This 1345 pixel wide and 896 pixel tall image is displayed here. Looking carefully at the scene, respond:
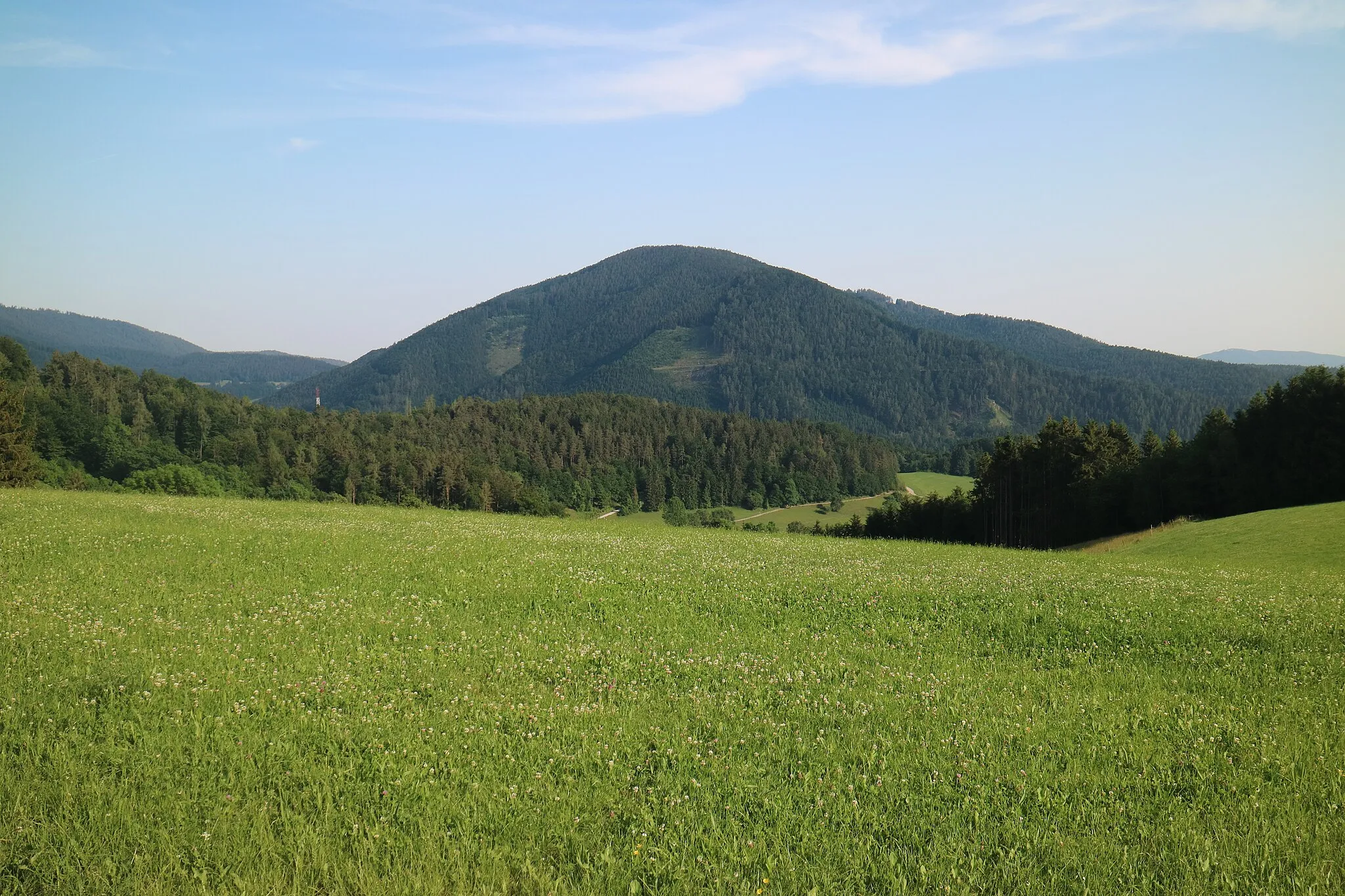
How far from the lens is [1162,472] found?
6856cm

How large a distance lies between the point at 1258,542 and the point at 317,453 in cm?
11827

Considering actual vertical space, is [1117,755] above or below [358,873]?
above

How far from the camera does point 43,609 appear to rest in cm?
1252

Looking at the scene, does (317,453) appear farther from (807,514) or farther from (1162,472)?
(1162,472)

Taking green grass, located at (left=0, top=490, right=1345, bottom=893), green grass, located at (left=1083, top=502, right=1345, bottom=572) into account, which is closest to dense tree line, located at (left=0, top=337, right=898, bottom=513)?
green grass, located at (left=0, top=490, right=1345, bottom=893)

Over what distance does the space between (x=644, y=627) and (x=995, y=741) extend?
666 centimetres

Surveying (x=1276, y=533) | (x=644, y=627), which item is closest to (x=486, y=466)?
(x=1276, y=533)

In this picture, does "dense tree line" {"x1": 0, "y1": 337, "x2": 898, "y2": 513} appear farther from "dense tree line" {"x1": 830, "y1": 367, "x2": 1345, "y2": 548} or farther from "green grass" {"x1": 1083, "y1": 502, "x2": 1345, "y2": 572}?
"green grass" {"x1": 1083, "y1": 502, "x2": 1345, "y2": 572}

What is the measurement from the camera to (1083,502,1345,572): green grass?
95.3 feet

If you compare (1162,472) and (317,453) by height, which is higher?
(1162,472)

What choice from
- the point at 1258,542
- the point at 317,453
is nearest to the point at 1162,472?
the point at 1258,542

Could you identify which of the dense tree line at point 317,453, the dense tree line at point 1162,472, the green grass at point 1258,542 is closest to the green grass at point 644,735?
the green grass at point 1258,542

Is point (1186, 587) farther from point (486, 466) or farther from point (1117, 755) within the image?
point (486, 466)

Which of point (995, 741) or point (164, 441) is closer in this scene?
point (995, 741)
